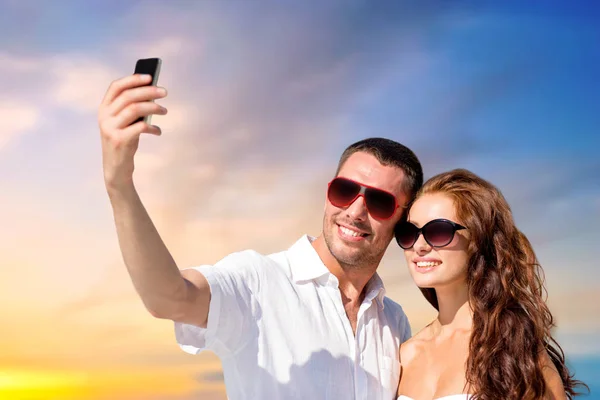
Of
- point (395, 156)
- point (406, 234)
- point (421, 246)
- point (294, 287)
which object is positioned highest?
point (395, 156)

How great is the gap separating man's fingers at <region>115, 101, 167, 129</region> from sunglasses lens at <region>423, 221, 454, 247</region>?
9.59 ft

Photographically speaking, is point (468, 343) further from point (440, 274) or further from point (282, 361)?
point (282, 361)

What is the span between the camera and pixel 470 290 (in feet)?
18.3

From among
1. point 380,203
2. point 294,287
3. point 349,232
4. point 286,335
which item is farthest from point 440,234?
point 286,335

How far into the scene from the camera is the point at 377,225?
6062 millimetres

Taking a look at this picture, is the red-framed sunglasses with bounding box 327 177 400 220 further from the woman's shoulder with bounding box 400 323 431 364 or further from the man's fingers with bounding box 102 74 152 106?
the man's fingers with bounding box 102 74 152 106

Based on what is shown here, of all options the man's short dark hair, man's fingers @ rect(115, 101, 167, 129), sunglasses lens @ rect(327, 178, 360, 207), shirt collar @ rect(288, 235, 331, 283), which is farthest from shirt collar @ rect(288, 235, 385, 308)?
man's fingers @ rect(115, 101, 167, 129)

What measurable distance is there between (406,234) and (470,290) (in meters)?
0.76

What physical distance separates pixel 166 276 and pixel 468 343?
111 inches

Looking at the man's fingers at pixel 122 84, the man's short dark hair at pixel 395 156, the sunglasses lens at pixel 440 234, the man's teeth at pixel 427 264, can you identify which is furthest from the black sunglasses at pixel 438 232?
the man's fingers at pixel 122 84

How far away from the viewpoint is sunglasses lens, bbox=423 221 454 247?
550 cm

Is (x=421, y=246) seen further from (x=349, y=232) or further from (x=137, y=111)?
(x=137, y=111)

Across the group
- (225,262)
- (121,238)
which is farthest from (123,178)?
(225,262)

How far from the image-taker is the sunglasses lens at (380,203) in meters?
6.02
